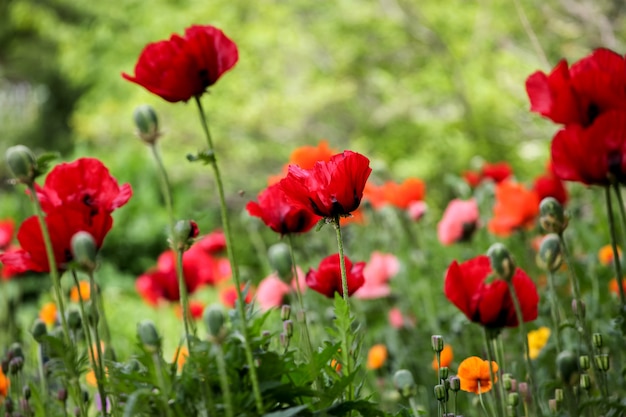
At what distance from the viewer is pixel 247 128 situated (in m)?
5.67

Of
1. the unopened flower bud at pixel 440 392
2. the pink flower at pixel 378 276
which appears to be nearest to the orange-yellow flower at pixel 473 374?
the unopened flower bud at pixel 440 392

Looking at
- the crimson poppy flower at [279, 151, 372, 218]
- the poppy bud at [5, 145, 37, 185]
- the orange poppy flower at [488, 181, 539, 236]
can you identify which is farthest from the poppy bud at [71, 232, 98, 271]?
the orange poppy flower at [488, 181, 539, 236]

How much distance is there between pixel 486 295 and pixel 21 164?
599 millimetres

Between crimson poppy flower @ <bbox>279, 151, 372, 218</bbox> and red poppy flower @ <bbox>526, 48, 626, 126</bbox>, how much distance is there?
27 cm

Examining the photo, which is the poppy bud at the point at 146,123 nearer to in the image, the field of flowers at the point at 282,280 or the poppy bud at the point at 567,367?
the field of flowers at the point at 282,280

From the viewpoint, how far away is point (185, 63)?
1.06 m

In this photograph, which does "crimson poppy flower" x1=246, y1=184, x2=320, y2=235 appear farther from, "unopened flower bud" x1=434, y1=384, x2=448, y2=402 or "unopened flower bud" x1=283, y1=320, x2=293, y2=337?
"unopened flower bud" x1=434, y1=384, x2=448, y2=402

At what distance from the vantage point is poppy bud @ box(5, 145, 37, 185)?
2.99 feet

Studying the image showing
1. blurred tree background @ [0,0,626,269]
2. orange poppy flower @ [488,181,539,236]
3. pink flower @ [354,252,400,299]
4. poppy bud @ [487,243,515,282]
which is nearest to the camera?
poppy bud @ [487,243,515,282]

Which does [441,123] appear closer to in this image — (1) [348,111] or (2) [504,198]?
(1) [348,111]

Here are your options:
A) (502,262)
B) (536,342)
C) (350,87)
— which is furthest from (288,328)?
(350,87)

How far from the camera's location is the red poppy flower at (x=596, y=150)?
3.22 ft

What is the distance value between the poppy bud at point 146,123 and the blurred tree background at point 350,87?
3090 mm

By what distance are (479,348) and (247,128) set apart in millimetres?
3508
